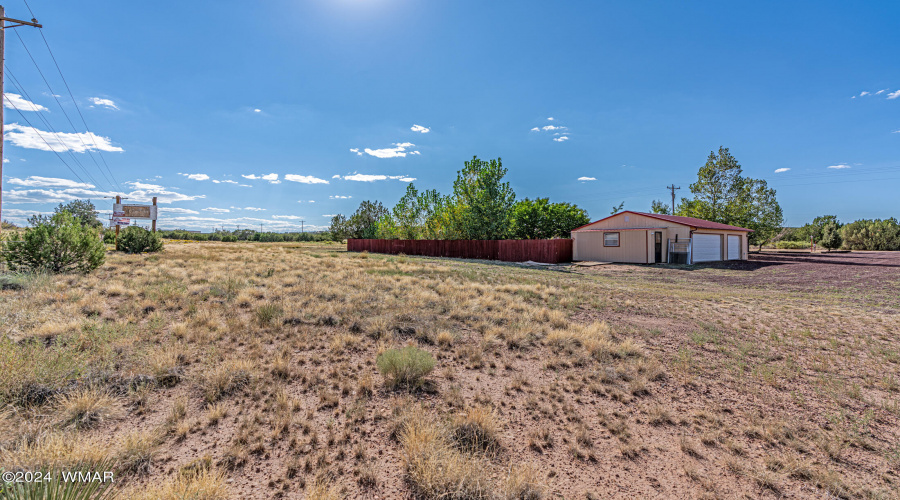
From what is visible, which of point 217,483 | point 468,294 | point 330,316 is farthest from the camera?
point 468,294

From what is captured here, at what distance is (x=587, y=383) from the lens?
4680 millimetres

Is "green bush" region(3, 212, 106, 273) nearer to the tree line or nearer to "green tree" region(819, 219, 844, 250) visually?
the tree line

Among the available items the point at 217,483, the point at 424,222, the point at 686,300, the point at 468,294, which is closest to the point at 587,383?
the point at 217,483

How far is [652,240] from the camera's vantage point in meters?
25.0

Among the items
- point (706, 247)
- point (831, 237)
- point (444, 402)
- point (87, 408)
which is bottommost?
point (444, 402)

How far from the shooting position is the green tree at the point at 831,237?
4769 cm

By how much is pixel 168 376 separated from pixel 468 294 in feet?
23.9

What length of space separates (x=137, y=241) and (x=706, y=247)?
41.4m

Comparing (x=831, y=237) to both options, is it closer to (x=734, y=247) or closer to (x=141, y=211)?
(x=734, y=247)

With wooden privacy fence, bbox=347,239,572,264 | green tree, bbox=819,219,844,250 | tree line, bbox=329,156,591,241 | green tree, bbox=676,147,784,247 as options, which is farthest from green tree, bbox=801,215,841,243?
wooden privacy fence, bbox=347,239,572,264

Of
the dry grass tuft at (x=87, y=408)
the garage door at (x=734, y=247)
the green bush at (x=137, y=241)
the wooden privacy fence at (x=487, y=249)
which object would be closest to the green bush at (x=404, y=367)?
the dry grass tuft at (x=87, y=408)

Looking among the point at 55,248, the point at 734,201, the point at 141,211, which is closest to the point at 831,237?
the point at 734,201

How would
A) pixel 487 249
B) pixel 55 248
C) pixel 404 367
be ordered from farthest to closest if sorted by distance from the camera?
pixel 487 249 → pixel 55 248 → pixel 404 367

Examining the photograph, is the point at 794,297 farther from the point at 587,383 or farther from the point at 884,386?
the point at 587,383
